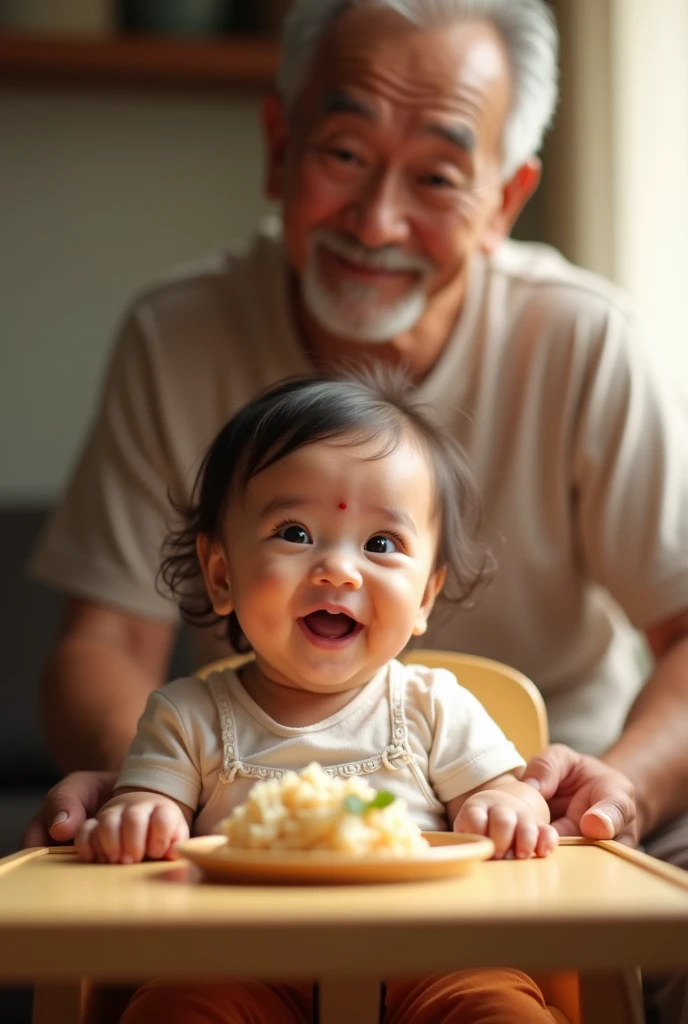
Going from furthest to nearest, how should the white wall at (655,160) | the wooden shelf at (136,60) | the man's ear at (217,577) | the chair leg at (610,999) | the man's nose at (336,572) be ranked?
the wooden shelf at (136,60)
the white wall at (655,160)
the man's ear at (217,577)
the man's nose at (336,572)
the chair leg at (610,999)

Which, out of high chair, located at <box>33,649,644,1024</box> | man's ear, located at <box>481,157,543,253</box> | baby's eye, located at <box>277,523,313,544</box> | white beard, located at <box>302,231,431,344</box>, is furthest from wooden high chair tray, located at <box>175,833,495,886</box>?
man's ear, located at <box>481,157,543,253</box>

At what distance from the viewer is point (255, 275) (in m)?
2.05

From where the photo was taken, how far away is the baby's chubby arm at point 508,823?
1010mm

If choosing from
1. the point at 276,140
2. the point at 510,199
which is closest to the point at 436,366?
the point at 510,199

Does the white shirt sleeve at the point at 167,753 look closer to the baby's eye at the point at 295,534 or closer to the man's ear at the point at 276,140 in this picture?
the baby's eye at the point at 295,534

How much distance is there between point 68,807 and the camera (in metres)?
1.21

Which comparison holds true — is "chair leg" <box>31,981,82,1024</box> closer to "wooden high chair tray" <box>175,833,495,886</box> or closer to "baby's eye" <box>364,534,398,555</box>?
"wooden high chair tray" <box>175,833,495,886</box>

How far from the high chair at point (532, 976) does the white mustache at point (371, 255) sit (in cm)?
56

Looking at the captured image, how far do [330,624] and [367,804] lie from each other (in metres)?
0.27

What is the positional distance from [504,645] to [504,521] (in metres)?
0.18

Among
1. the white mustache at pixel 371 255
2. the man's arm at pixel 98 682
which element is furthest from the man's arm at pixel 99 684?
the white mustache at pixel 371 255

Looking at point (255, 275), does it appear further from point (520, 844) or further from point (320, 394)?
point (520, 844)

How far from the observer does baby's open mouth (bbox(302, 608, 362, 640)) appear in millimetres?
1166

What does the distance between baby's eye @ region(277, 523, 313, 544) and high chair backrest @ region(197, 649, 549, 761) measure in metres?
0.26
